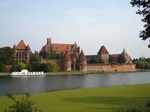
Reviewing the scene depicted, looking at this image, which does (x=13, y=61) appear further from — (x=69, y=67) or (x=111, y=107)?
(x=111, y=107)

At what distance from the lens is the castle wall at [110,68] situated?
170625 millimetres

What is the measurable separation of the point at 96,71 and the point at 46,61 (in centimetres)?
2753

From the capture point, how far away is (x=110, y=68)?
178 meters

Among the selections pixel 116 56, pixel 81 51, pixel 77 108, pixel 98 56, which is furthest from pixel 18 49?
pixel 77 108

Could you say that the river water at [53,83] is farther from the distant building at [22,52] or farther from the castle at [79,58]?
the castle at [79,58]

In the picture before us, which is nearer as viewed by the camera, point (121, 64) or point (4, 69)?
point (4, 69)

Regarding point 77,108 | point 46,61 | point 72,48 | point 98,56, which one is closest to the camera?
point 77,108

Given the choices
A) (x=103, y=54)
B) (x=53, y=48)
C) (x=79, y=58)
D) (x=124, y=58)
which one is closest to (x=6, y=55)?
(x=53, y=48)

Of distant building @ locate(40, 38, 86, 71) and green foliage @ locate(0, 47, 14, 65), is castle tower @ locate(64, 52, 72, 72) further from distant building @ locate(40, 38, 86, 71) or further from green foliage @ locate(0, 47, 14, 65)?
green foliage @ locate(0, 47, 14, 65)

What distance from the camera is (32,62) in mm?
147625

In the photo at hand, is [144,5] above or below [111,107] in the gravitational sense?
above

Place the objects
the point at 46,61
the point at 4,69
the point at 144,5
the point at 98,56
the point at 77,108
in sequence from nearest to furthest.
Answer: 1. the point at 144,5
2. the point at 77,108
3. the point at 4,69
4. the point at 46,61
5. the point at 98,56

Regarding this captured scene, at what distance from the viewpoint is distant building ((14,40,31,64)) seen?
157 metres

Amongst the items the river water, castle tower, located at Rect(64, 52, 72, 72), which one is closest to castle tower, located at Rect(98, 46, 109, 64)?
castle tower, located at Rect(64, 52, 72, 72)
